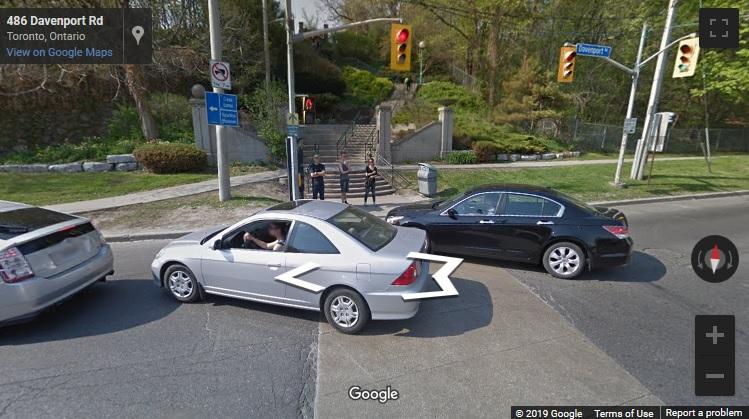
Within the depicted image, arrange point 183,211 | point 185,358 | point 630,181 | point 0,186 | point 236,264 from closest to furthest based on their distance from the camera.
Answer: point 185,358 → point 236,264 → point 183,211 → point 0,186 → point 630,181

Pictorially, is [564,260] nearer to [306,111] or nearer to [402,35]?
[402,35]

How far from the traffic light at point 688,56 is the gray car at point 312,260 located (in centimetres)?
1094

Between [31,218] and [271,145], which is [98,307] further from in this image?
[271,145]

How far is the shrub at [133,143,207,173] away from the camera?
12539 mm

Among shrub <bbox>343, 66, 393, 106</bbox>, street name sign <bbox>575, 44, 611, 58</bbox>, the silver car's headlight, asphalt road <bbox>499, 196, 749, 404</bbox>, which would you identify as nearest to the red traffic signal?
street name sign <bbox>575, 44, 611, 58</bbox>

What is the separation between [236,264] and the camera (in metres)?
4.17

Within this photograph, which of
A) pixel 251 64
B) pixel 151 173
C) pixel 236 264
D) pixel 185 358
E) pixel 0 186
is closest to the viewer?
pixel 185 358

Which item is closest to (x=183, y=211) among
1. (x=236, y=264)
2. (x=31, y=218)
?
(x=31, y=218)

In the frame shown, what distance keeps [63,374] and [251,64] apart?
21.3 meters

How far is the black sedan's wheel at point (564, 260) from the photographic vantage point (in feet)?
17.4

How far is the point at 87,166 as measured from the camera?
13195 millimetres

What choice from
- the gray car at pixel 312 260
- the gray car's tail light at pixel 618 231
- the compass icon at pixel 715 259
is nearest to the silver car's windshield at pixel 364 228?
the gray car at pixel 312 260

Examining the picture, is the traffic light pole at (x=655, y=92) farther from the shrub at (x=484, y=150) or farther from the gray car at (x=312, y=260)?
the gray car at (x=312, y=260)

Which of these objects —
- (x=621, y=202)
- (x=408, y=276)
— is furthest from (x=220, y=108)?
(x=621, y=202)
